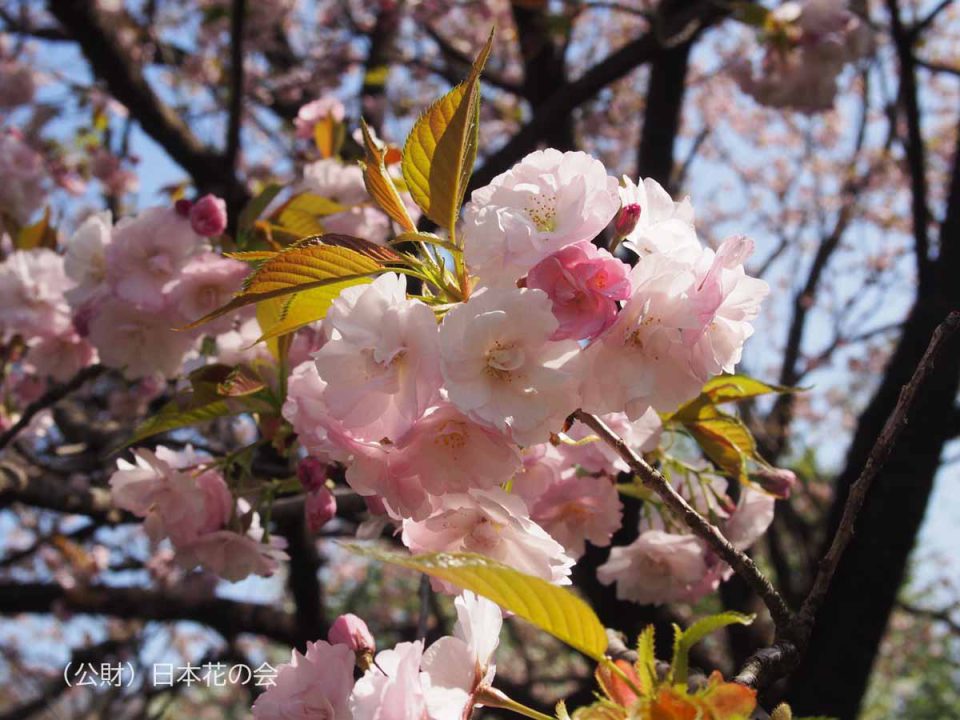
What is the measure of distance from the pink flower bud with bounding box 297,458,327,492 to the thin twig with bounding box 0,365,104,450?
0.81 metres

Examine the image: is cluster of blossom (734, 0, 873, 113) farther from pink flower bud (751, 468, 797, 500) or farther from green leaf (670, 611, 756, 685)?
green leaf (670, 611, 756, 685)

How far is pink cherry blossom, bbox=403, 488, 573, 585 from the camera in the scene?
840 millimetres

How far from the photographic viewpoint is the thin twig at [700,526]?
0.83 m

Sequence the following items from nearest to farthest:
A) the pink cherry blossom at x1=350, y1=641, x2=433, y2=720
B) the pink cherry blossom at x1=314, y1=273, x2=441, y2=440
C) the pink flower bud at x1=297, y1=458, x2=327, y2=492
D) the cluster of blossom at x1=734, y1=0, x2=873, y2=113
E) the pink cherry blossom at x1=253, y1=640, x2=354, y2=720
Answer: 1. the pink cherry blossom at x1=350, y1=641, x2=433, y2=720
2. the pink cherry blossom at x1=314, y1=273, x2=441, y2=440
3. the pink cherry blossom at x1=253, y1=640, x2=354, y2=720
4. the pink flower bud at x1=297, y1=458, x2=327, y2=492
5. the cluster of blossom at x1=734, y1=0, x2=873, y2=113

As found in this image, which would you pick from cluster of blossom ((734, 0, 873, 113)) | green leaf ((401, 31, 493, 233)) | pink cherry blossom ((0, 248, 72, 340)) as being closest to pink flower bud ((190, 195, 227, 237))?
pink cherry blossom ((0, 248, 72, 340))

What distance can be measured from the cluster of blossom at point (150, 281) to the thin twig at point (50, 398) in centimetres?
17

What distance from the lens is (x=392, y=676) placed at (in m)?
0.69

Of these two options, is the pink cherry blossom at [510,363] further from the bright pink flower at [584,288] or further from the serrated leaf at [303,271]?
the serrated leaf at [303,271]

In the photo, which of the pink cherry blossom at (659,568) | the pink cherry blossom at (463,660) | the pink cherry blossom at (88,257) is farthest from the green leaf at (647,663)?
the pink cherry blossom at (88,257)

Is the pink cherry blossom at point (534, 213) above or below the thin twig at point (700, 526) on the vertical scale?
above

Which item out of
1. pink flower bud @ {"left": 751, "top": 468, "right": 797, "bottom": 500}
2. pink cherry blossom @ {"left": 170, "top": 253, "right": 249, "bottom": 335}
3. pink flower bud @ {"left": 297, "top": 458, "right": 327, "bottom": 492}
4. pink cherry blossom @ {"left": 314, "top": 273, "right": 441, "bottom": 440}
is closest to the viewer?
pink cherry blossom @ {"left": 314, "top": 273, "right": 441, "bottom": 440}

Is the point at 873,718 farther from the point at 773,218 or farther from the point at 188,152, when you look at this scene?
the point at 188,152

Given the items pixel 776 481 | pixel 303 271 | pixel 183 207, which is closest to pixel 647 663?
pixel 303 271

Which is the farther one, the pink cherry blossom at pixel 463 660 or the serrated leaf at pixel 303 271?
the serrated leaf at pixel 303 271
